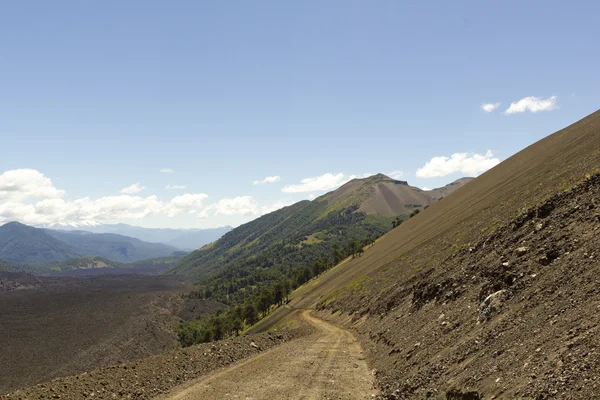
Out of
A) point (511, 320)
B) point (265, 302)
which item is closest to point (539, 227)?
point (511, 320)

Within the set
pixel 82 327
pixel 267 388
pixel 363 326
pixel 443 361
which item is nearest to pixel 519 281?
pixel 443 361

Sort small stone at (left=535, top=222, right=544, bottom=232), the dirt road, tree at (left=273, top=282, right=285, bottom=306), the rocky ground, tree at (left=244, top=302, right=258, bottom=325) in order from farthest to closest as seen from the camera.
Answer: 1. tree at (left=273, top=282, right=285, bottom=306)
2. tree at (left=244, top=302, right=258, bottom=325)
3. small stone at (left=535, top=222, right=544, bottom=232)
4. the dirt road
5. the rocky ground

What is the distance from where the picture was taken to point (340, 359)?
30.4 metres

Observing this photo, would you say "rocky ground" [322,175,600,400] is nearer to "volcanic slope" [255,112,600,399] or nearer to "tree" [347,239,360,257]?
"volcanic slope" [255,112,600,399]

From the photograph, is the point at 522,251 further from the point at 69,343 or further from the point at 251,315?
the point at 69,343

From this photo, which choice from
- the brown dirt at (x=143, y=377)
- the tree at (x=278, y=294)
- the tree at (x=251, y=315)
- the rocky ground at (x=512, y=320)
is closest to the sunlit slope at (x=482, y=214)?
the rocky ground at (x=512, y=320)

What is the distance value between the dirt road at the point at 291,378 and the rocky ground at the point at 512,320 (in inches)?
72.9

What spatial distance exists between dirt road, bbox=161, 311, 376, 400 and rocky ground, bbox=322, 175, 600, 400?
6.07 feet

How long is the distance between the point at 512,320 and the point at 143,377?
22081 mm

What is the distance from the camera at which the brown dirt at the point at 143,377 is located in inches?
818

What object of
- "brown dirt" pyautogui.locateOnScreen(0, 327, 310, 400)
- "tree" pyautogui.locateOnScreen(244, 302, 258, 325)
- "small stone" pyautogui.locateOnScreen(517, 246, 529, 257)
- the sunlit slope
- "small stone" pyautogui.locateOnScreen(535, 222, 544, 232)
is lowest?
"tree" pyautogui.locateOnScreen(244, 302, 258, 325)

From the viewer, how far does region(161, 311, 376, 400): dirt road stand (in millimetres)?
22031

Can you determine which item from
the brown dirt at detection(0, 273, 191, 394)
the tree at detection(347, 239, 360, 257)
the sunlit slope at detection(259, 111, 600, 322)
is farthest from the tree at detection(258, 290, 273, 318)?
the brown dirt at detection(0, 273, 191, 394)

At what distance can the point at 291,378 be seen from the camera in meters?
24.9
